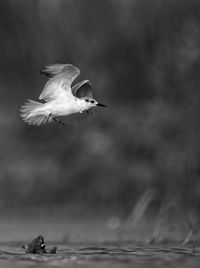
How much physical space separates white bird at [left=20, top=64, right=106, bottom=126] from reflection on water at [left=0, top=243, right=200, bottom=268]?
7.62ft

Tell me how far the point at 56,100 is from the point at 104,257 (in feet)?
9.20

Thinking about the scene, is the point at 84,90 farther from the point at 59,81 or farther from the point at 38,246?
the point at 38,246

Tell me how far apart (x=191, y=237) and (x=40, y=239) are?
11.2ft

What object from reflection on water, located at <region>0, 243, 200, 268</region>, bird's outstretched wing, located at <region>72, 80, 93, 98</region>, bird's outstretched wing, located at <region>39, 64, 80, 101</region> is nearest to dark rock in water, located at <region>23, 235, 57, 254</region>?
reflection on water, located at <region>0, 243, 200, 268</region>

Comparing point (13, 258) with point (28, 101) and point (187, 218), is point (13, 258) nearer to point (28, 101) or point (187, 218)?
point (28, 101)

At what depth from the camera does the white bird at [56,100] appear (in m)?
15.1

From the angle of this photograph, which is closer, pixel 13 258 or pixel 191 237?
pixel 13 258

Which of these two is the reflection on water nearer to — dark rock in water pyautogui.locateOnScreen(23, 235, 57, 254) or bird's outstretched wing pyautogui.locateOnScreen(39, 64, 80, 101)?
dark rock in water pyautogui.locateOnScreen(23, 235, 57, 254)

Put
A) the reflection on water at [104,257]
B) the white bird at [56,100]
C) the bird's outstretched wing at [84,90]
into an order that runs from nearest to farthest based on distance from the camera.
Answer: the reflection on water at [104,257], the white bird at [56,100], the bird's outstretched wing at [84,90]

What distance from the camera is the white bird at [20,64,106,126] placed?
594 inches

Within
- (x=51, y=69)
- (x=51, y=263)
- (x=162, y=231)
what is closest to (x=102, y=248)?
(x=162, y=231)

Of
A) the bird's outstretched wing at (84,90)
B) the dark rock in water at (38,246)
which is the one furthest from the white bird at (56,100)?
the dark rock in water at (38,246)

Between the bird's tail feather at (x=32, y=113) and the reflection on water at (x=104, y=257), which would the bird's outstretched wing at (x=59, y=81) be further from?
the reflection on water at (x=104, y=257)

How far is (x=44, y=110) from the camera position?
15211mm
